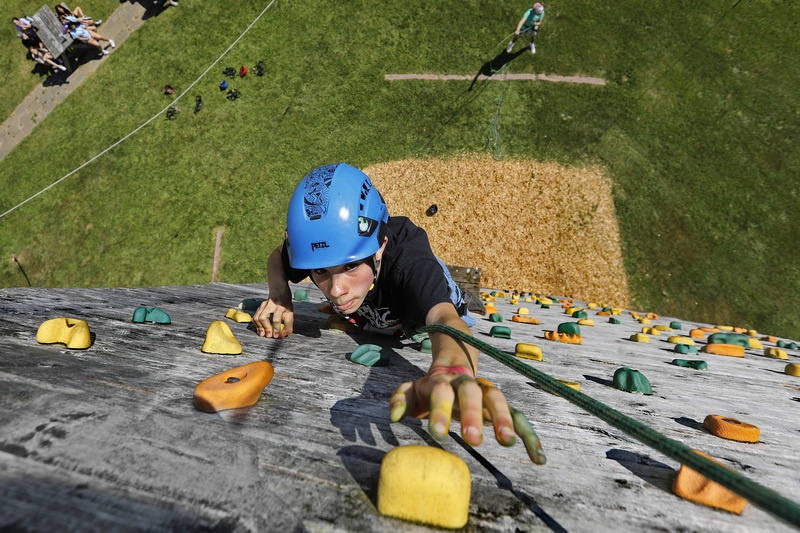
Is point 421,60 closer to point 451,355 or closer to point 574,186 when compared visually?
point 574,186

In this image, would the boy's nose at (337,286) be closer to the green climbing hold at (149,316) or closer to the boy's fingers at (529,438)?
the green climbing hold at (149,316)

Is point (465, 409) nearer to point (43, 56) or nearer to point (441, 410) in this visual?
point (441, 410)

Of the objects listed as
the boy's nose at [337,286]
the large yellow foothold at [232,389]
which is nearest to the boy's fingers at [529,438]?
the large yellow foothold at [232,389]

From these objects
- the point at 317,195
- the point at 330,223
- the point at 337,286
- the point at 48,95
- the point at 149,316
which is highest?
the point at 48,95

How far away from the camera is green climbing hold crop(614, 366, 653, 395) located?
2.68 meters

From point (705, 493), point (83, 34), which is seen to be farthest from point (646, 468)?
point (83, 34)

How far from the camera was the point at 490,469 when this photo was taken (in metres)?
1.47

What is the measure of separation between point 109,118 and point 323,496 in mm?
20427

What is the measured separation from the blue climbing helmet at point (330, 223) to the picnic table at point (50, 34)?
21307 mm

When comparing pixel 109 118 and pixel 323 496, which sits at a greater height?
pixel 109 118

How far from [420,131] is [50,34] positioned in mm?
16483

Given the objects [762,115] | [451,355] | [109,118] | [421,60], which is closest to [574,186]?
[762,115]

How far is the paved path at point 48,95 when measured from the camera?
16.6 metres

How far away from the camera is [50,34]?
16.8 meters
